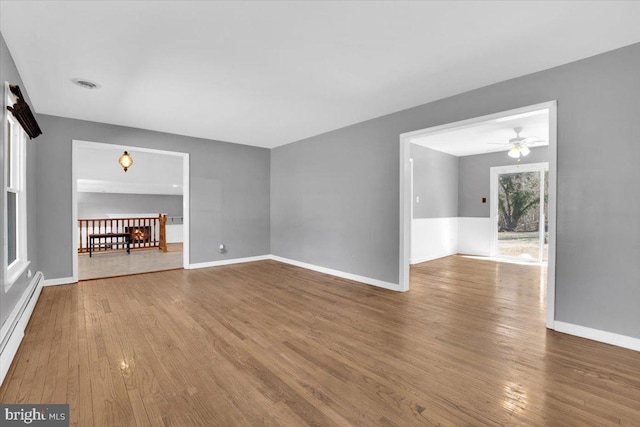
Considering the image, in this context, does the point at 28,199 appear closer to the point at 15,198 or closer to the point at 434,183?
the point at 15,198

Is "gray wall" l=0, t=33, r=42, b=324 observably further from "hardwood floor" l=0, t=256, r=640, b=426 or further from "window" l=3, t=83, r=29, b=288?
"hardwood floor" l=0, t=256, r=640, b=426

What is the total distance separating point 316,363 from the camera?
2178 mm

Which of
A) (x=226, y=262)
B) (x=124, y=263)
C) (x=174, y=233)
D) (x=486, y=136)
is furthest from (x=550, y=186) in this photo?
(x=174, y=233)

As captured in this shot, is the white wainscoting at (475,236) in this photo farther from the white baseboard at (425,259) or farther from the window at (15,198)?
the window at (15,198)

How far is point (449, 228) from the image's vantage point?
734cm

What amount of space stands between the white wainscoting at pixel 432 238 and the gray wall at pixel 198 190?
3.24 metres

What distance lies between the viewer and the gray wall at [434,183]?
641 centimetres

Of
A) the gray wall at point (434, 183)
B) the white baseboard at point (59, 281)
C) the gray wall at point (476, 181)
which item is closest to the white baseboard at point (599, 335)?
the gray wall at point (434, 183)

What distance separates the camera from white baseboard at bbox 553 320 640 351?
2.43 metres

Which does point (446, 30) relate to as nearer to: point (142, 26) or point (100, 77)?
point (142, 26)

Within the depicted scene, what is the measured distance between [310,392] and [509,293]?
3383mm

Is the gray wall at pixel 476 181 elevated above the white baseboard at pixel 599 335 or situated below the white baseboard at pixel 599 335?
above

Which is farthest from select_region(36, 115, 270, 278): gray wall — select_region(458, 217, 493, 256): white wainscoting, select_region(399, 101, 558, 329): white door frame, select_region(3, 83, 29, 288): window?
select_region(458, 217, 493, 256): white wainscoting

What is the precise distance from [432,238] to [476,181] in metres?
1.96
